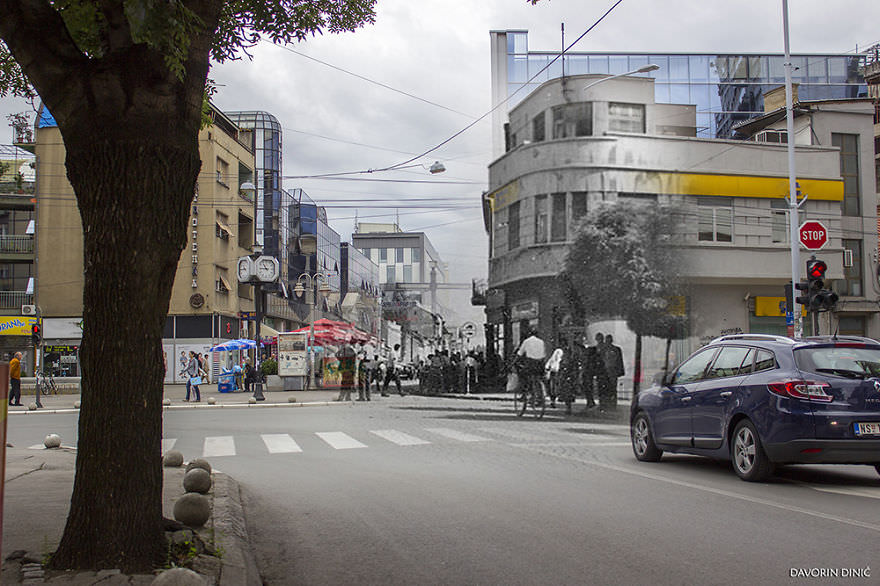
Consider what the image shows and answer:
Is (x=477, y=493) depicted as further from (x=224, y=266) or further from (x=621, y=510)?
(x=224, y=266)

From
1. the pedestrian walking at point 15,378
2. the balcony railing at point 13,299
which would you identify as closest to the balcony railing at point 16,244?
the balcony railing at point 13,299

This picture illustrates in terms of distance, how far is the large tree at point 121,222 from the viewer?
15.5ft

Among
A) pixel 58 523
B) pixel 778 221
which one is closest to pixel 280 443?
pixel 58 523

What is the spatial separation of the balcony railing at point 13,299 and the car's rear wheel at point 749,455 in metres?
49.9

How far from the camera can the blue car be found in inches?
334

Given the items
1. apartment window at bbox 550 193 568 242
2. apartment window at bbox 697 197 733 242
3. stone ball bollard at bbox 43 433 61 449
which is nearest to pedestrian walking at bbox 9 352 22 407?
stone ball bollard at bbox 43 433 61 449

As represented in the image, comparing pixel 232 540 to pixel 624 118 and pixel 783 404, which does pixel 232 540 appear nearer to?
pixel 783 404

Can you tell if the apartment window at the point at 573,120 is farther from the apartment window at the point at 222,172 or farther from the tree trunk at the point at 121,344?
the apartment window at the point at 222,172

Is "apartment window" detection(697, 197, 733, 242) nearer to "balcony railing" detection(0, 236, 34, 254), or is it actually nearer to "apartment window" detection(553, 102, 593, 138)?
"apartment window" detection(553, 102, 593, 138)

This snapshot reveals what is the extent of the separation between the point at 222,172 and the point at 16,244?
13159 mm

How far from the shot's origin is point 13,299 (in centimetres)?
5097

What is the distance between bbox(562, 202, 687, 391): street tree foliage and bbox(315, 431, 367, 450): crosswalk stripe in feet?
33.9

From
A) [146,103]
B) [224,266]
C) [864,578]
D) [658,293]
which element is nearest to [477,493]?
[864,578]

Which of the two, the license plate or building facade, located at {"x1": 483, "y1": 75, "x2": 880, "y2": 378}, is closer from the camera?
the license plate
